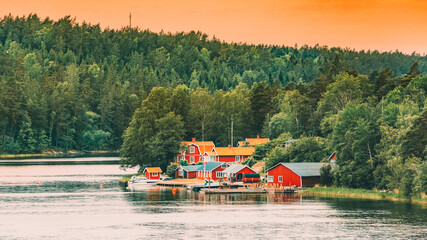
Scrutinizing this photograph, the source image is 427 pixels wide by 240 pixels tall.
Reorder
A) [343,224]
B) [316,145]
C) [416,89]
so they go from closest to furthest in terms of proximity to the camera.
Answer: [343,224] < [316,145] < [416,89]

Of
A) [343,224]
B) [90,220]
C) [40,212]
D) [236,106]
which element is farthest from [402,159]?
[236,106]

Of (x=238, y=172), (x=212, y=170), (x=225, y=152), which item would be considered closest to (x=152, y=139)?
(x=225, y=152)

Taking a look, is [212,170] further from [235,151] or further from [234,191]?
[235,151]

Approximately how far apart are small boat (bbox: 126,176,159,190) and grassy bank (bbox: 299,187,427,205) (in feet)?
96.5

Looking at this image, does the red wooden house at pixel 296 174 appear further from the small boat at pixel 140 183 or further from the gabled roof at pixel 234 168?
the small boat at pixel 140 183

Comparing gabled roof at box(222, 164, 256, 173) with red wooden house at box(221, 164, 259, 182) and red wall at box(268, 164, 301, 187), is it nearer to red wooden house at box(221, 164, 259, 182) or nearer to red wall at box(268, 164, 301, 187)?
red wooden house at box(221, 164, 259, 182)

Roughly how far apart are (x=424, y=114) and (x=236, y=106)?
86.1 meters

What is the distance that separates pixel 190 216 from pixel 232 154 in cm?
5445

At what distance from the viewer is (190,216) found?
74.9 meters

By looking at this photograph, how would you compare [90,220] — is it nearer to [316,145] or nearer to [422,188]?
[422,188]

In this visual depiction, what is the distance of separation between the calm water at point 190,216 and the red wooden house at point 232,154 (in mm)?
23436

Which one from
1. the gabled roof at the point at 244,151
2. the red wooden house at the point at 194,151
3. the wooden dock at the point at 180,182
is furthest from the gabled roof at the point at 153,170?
the gabled roof at the point at 244,151

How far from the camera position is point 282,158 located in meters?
107

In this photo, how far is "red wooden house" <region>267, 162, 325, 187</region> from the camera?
97688 mm
